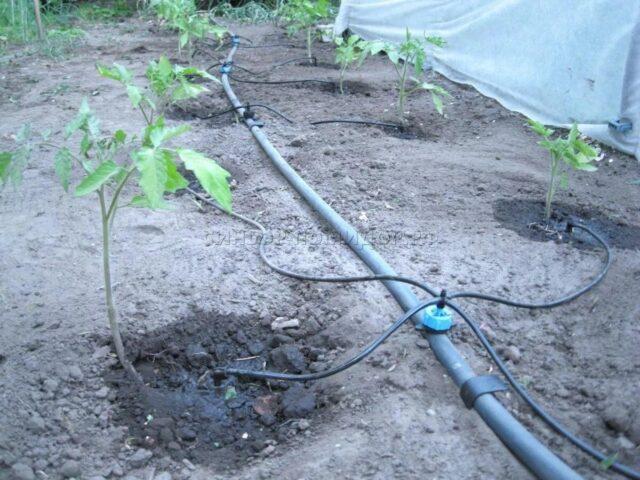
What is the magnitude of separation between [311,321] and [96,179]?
3.26ft

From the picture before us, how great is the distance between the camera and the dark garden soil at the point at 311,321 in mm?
1743

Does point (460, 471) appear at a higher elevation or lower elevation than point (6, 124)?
lower

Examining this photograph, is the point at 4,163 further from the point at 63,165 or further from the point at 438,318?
Result: the point at 438,318

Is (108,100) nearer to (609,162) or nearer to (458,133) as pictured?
(458,133)

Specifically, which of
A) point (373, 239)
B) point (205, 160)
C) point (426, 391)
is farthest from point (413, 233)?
point (205, 160)

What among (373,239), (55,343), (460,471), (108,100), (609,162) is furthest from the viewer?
(108,100)

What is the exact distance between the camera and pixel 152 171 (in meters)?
1.47

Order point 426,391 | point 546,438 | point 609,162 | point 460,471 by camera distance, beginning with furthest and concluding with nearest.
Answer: point 609,162 → point 426,391 → point 546,438 → point 460,471

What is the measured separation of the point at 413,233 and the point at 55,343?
1.59m

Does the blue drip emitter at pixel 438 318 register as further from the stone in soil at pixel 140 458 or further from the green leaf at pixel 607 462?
the stone in soil at pixel 140 458

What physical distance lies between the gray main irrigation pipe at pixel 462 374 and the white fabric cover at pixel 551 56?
2119 mm

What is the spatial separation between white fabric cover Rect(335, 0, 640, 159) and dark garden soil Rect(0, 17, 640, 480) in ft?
1.26

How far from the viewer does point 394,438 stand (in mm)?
1726

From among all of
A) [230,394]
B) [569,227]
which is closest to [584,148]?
[569,227]
